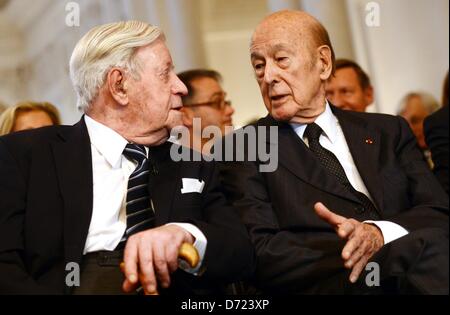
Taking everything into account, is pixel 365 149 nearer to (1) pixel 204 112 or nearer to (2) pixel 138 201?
(2) pixel 138 201

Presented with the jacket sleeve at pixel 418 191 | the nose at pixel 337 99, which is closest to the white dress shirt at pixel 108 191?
the jacket sleeve at pixel 418 191

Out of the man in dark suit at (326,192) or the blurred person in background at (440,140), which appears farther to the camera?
the blurred person in background at (440,140)

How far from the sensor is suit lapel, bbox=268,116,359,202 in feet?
8.11

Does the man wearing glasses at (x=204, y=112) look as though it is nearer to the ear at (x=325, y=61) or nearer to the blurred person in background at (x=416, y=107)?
the ear at (x=325, y=61)

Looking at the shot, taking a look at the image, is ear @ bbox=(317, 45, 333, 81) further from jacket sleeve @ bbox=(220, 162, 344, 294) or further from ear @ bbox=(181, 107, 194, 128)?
ear @ bbox=(181, 107, 194, 128)

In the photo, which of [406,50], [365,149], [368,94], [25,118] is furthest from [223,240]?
[406,50]

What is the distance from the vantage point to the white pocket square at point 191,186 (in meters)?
2.39

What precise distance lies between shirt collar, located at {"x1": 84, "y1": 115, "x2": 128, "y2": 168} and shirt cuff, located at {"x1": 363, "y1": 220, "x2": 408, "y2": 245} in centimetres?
83

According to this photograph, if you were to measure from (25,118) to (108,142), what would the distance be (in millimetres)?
976

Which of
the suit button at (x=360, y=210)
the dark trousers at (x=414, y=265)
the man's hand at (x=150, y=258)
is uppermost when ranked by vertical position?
the man's hand at (x=150, y=258)

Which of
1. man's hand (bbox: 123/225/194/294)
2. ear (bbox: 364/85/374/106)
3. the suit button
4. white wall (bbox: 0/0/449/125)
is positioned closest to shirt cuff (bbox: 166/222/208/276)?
man's hand (bbox: 123/225/194/294)

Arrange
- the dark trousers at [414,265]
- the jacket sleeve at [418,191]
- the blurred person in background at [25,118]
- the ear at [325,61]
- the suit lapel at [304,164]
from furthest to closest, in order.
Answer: the blurred person in background at [25,118] → the ear at [325,61] → the suit lapel at [304,164] → the jacket sleeve at [418,191] → the dark trousers at [414,265]

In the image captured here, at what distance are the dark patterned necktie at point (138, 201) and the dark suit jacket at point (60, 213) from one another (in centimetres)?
3

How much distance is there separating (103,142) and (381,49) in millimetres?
2757
